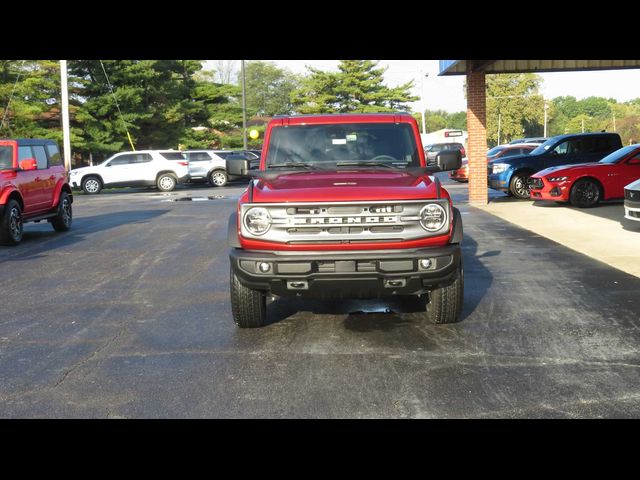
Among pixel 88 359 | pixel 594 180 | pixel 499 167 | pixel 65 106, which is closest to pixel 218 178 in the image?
pixel 65 106

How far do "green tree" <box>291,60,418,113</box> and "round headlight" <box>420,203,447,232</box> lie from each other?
164 ft

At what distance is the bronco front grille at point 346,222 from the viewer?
5953 mm

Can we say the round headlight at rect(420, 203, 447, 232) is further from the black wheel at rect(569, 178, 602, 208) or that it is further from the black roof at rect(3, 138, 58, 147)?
the black wheel at rect(569, 178, 602, 208)

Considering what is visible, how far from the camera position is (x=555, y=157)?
20781mm

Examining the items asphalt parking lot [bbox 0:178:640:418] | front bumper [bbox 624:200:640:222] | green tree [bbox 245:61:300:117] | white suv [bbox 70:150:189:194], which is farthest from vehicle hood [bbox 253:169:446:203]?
green tree [bbox 245:61:300:117]

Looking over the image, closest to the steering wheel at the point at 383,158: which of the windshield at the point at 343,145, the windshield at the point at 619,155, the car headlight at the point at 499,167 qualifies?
the windshield at the point at 343,145

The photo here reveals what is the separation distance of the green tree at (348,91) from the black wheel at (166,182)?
2511 centimetres

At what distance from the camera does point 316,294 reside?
604 centimetres

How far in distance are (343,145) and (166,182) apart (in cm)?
2556

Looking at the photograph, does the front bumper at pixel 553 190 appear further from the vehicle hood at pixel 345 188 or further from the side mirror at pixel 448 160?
the vehicle hood at pixel 345 188

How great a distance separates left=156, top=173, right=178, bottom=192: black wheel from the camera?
1248 inches
